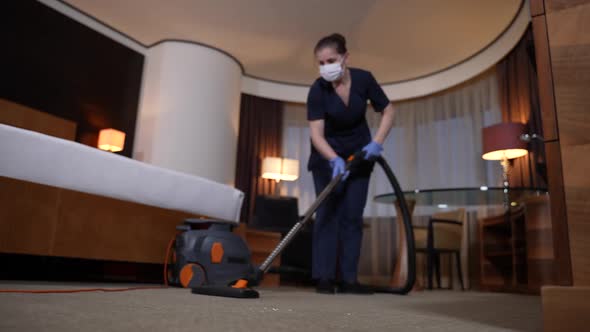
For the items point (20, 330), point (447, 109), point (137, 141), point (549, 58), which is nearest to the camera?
point (20, 330)

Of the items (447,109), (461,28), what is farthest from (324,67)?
(447,109)

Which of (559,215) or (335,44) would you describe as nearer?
(559,215)

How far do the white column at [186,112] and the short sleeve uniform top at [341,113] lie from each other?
2.77 metres

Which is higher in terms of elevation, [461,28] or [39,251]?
[461,28]

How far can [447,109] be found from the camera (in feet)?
17.5

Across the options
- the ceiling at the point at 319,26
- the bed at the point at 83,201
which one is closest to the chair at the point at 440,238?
the ceiling at the point at 319,26

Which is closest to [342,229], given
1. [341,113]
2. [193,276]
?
[341,113]

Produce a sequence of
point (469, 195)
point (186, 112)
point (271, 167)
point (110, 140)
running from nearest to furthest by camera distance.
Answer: point (469, 195) → point (110, 140) → point (186, 112) → point (271, 167)

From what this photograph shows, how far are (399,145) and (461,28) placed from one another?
1620 mm

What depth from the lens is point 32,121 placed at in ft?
11.3

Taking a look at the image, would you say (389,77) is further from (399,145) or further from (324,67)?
(324,67)

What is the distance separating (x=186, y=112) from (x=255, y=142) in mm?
1079

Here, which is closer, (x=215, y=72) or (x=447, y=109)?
(x=215, y=72)

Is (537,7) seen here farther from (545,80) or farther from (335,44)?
(335,44)
